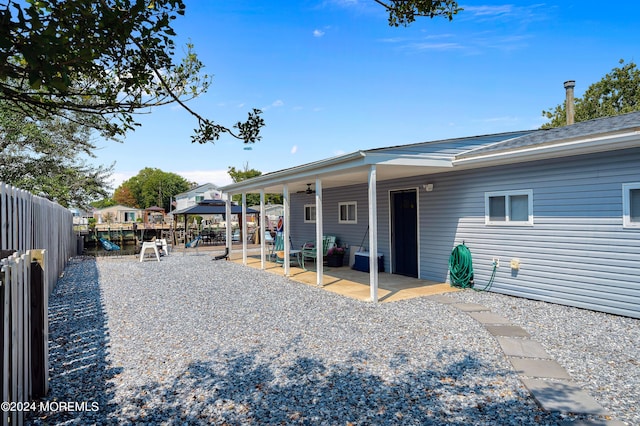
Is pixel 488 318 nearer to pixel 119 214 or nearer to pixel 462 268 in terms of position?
pixel 462 268

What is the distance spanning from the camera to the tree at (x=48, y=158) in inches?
452

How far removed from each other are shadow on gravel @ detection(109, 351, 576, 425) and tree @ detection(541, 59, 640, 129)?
25.9 m

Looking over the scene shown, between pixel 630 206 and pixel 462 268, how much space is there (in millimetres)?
3077

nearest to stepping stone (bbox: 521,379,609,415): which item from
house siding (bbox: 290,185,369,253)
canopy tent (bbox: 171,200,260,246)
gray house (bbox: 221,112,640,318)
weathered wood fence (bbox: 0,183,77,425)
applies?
gray house (bbox: 221,112,640,318)

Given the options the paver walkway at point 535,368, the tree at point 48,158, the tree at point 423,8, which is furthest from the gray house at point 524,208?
the tree at point 48,158

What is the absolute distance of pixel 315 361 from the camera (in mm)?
3906

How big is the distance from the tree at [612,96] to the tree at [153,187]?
197ft

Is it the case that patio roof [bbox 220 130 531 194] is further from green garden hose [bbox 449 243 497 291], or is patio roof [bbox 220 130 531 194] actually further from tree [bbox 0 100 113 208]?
tree [bbox 0 100 113 208]

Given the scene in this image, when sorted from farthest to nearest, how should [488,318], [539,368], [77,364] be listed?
[488,318] → [77,364] → [539,368]

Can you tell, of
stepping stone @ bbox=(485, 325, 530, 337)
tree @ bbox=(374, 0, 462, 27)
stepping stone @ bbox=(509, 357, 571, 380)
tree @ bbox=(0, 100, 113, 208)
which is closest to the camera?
tree @ bbox=(374, 0, 462, 27)

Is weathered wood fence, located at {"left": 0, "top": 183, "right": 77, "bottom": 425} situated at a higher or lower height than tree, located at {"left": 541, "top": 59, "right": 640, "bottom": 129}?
lower

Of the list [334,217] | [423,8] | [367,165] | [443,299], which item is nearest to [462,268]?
[443,299]

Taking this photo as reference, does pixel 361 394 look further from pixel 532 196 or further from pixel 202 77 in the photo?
pixel 532 196

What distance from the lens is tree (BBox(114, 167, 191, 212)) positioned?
2667 inches
